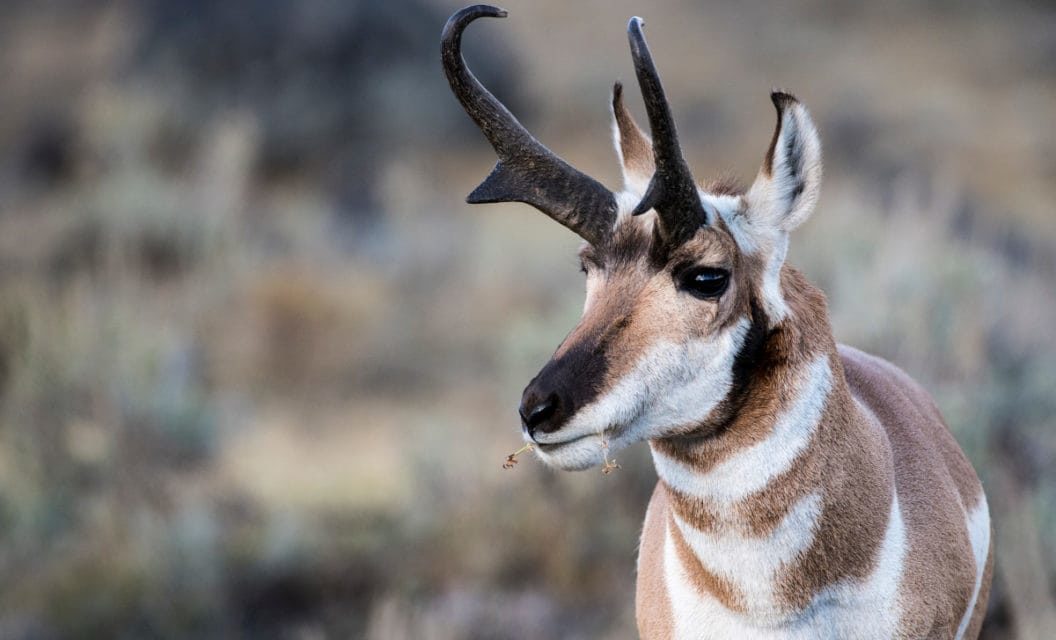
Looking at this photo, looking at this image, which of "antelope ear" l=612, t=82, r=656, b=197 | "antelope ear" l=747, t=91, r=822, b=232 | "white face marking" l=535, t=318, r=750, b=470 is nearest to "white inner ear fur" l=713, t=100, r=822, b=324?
"antelope ear" l=747, t=91, r=822, b=232

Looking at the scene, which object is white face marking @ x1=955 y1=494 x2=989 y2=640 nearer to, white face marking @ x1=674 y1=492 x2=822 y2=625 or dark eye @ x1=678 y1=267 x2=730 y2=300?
white face marking @ x1=674 y1=492 x2=822 y2=625

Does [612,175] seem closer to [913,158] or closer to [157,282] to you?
[913,158]

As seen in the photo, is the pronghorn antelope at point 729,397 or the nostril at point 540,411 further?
the pronghorn antelope at point 729,397

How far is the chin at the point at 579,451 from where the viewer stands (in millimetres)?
3145

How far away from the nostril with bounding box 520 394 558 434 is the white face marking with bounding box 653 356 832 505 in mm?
500

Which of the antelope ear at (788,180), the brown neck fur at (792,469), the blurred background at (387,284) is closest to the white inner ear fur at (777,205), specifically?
the antelope ear at (788,180)

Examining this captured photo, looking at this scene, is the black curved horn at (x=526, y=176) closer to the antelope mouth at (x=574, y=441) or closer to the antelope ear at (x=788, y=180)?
the antelope ear at (x=788, y=180)

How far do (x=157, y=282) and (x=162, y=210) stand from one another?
81 centimetres

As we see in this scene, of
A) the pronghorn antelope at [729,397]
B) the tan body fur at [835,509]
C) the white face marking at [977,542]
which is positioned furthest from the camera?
the white face marking at [977,542]

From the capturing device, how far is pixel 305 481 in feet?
33.7

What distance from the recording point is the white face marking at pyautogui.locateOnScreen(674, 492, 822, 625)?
3.29 m

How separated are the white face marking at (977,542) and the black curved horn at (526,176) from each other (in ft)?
4.93

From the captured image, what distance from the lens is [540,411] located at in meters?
3.06

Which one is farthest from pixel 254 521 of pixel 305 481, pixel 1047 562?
pixel 1047 562
